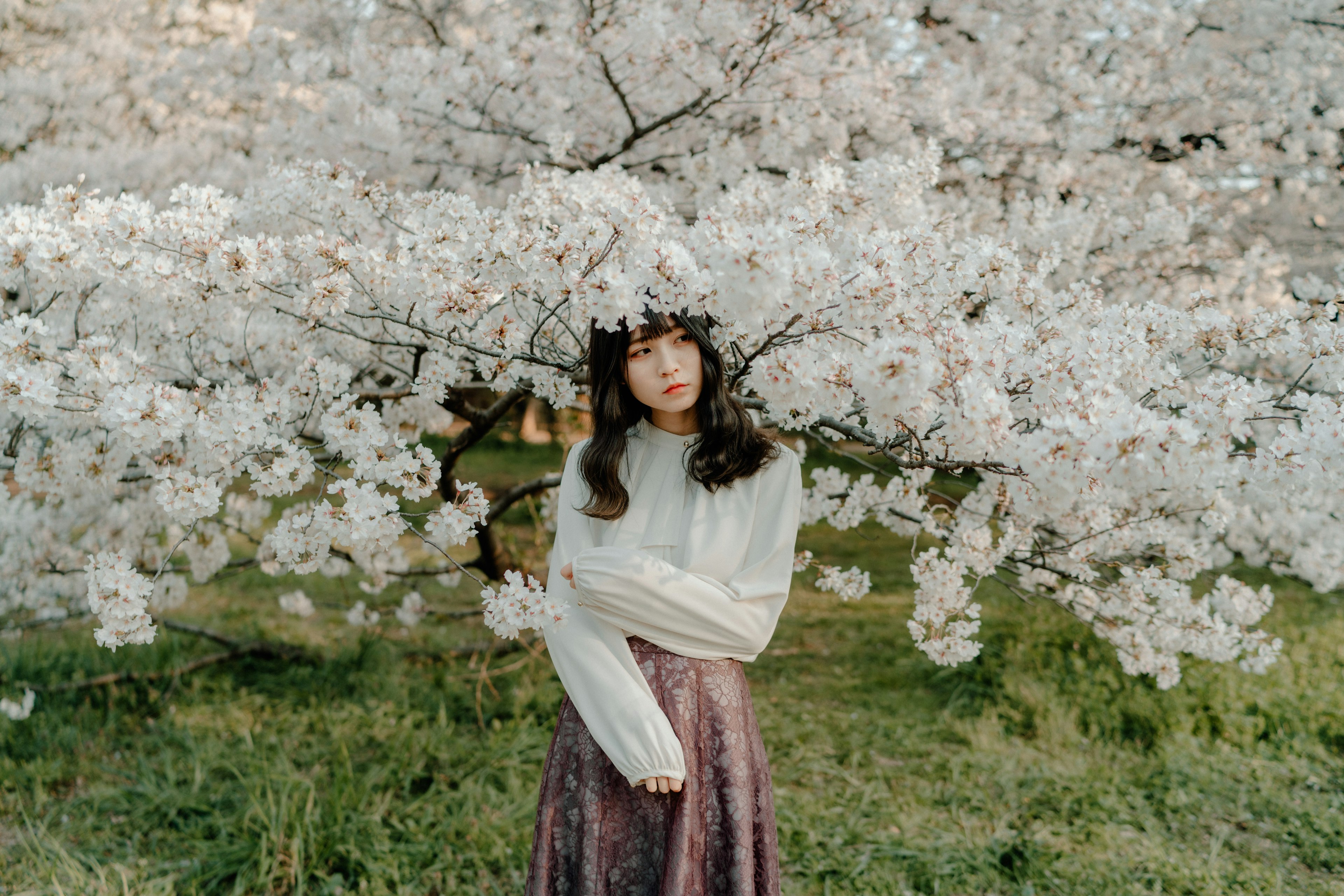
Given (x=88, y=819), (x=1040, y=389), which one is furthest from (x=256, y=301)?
(x=88, y=819)

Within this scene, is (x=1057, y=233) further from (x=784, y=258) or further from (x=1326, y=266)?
(x=1326, y=266)

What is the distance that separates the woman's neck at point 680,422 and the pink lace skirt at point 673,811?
0.49 meters

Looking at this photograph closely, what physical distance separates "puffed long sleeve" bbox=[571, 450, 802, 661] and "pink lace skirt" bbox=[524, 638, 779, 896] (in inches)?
3.4

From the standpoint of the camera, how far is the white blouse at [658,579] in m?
1.66

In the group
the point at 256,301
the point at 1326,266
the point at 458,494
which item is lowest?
the point at 458,494

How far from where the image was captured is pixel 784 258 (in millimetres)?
1439

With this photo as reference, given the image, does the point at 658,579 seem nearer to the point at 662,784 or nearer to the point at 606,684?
the point at 606,684

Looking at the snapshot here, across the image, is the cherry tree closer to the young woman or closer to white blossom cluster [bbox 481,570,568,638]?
white blossom cluster [bbox 481,570,568,638]

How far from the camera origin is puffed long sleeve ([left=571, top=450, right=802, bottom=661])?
1663mm

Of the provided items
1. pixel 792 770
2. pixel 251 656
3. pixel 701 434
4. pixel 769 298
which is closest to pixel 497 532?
pixel 251 656

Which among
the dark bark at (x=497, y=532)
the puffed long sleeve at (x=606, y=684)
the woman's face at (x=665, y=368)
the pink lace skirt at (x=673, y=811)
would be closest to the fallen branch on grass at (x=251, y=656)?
the dark bark at (x=497, y=532)

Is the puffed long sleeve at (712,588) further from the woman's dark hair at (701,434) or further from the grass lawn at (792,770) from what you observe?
the grass lawn at (792,770)

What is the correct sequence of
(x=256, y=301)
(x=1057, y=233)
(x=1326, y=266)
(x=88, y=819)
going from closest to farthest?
(x=256, y=301), (x=88, y=819), (x=1057, y=233), (x=1326, y=266)

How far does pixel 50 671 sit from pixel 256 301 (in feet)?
10.3
